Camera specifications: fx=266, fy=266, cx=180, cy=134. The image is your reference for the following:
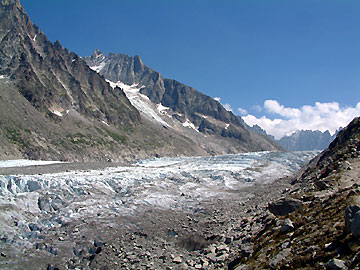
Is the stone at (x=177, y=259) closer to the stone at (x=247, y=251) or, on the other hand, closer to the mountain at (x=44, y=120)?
the stone at (x=247, y=251)

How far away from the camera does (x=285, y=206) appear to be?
18312 mm

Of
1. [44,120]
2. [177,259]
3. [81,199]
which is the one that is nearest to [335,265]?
[177,259]

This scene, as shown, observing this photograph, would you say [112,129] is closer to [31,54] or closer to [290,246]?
[31,54]

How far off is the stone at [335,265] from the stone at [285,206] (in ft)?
31.7

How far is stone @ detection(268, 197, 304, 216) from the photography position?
1786 cm

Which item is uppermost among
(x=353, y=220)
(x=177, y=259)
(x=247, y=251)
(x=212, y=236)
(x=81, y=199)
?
(x=353, y=220)

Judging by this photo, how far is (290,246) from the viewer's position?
11969mm

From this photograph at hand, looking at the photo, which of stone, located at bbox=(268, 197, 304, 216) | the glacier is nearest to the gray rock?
stone, located at bbox=(268, 197, 304, 216)

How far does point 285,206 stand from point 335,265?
34.0 feet

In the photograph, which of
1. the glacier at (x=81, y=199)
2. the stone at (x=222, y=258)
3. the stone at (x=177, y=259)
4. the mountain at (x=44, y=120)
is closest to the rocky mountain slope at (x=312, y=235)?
the stone at (x=222, y=258)

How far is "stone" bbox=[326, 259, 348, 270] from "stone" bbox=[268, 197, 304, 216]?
31.7 ft

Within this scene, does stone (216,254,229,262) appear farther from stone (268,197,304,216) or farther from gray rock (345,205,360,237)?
gray rock (345,205,360,237)

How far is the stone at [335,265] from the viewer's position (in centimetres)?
815

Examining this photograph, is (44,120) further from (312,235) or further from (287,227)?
(312,235)
